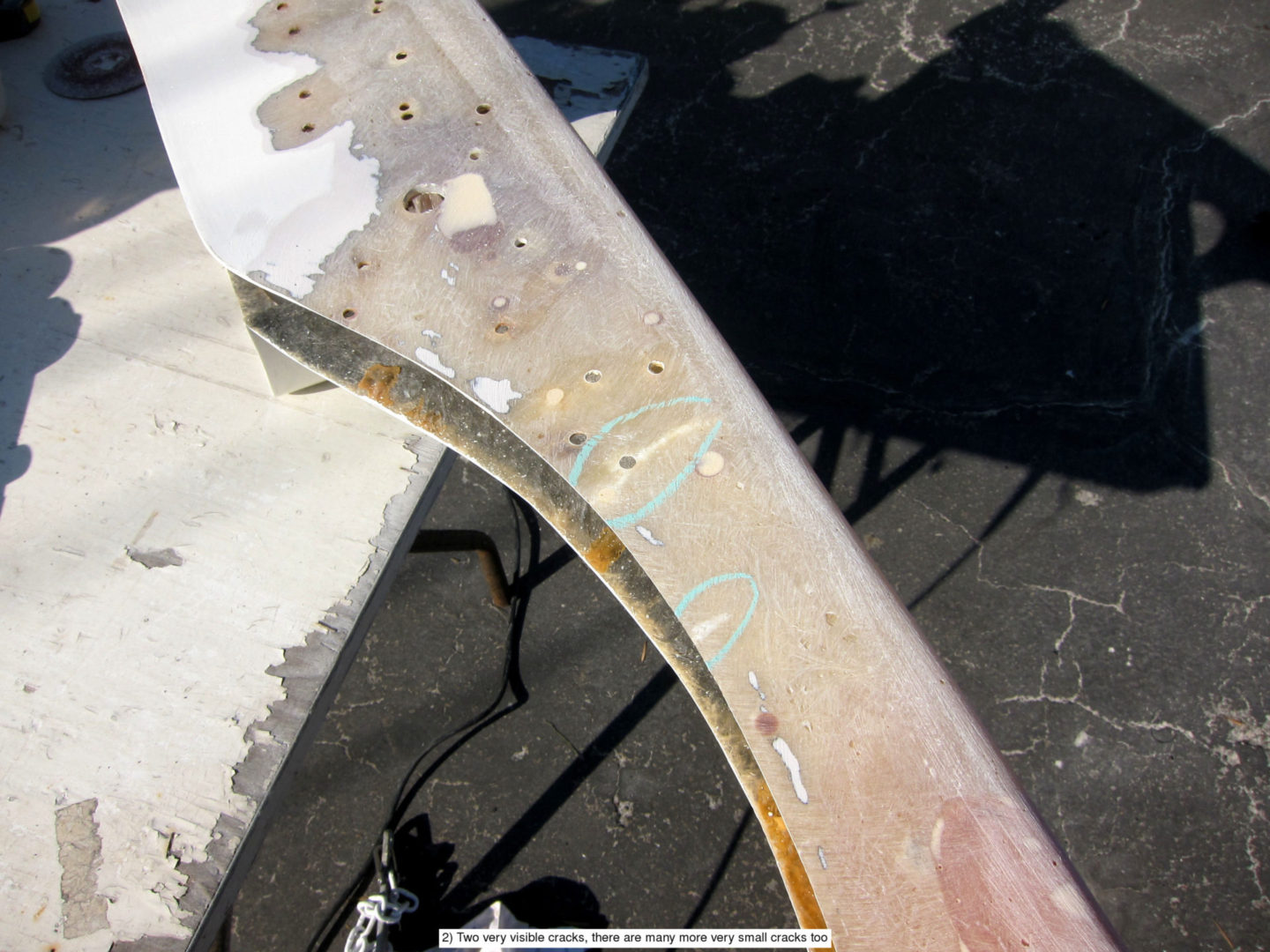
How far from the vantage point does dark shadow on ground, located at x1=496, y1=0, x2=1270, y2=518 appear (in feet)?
7.39

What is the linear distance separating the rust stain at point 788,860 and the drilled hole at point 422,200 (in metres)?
0.84

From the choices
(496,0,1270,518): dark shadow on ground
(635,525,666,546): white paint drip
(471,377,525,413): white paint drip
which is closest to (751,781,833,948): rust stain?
(635,525,666,546): white paint drip

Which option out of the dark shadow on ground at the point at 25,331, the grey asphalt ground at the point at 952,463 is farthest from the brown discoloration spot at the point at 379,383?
the grey asphalt ground at the point at 952,463

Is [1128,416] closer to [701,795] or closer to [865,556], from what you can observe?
[701,795]

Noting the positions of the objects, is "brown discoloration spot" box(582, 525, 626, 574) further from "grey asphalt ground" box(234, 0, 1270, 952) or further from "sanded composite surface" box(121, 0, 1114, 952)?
"grey asphalt ground" box(234, 0, 1270, 952)

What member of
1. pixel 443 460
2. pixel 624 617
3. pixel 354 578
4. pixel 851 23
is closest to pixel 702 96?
pixel 851 23

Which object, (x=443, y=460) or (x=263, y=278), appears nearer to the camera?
(x=263, y=278)

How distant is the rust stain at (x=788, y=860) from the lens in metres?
0.81

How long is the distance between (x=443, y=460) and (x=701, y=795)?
3.28ft

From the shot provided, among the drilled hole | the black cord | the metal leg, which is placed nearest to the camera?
the drilled hole

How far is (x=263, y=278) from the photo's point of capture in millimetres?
1088

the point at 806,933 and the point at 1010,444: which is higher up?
the point at 806,933

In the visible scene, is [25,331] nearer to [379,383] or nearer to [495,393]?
[379,383]

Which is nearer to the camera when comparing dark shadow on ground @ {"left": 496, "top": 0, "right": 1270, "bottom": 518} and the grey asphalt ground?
the grey asphalt ground
